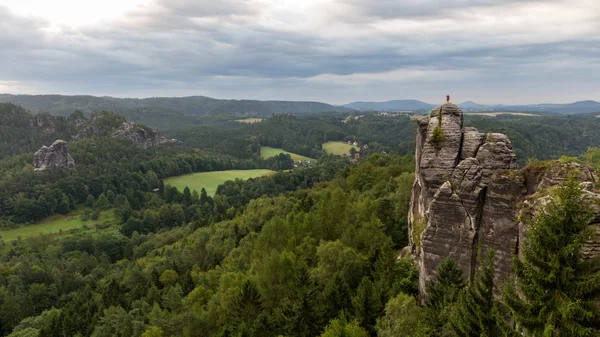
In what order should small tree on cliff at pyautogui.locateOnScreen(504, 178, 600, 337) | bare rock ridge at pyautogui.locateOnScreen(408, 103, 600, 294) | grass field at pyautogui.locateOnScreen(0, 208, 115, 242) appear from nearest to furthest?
small tree on cliff at pyautogui.locateOnScreen(504, 178, 600, 337) < bare rock ridge at pyautogui.locateOnScreen(408, 103, 600, 294) < grass field at pyautogui.locateOnScreen(0, 208, 115, 242)

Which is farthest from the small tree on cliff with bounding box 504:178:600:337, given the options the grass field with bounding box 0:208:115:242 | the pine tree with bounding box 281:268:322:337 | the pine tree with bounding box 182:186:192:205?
the pine tree with bounding box 182:186:192:205

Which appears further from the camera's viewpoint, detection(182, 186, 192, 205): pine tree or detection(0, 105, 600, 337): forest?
detection(182, 186, 192, 205): pine tree

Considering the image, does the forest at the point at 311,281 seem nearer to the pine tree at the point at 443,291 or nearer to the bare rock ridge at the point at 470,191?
the pine tree at the point at 443,291

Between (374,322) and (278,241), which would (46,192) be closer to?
(278,241)

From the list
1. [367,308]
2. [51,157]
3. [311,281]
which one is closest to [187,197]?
[51,157]

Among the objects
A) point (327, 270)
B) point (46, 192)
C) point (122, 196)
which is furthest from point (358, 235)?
point (46, 192)

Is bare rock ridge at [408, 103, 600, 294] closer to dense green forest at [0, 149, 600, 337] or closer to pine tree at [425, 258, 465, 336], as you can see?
pine tree at [425, 258, 465, 336]

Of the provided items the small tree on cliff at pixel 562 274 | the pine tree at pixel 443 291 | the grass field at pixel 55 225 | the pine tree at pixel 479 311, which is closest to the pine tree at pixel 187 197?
the grass field at pixel 55 225
